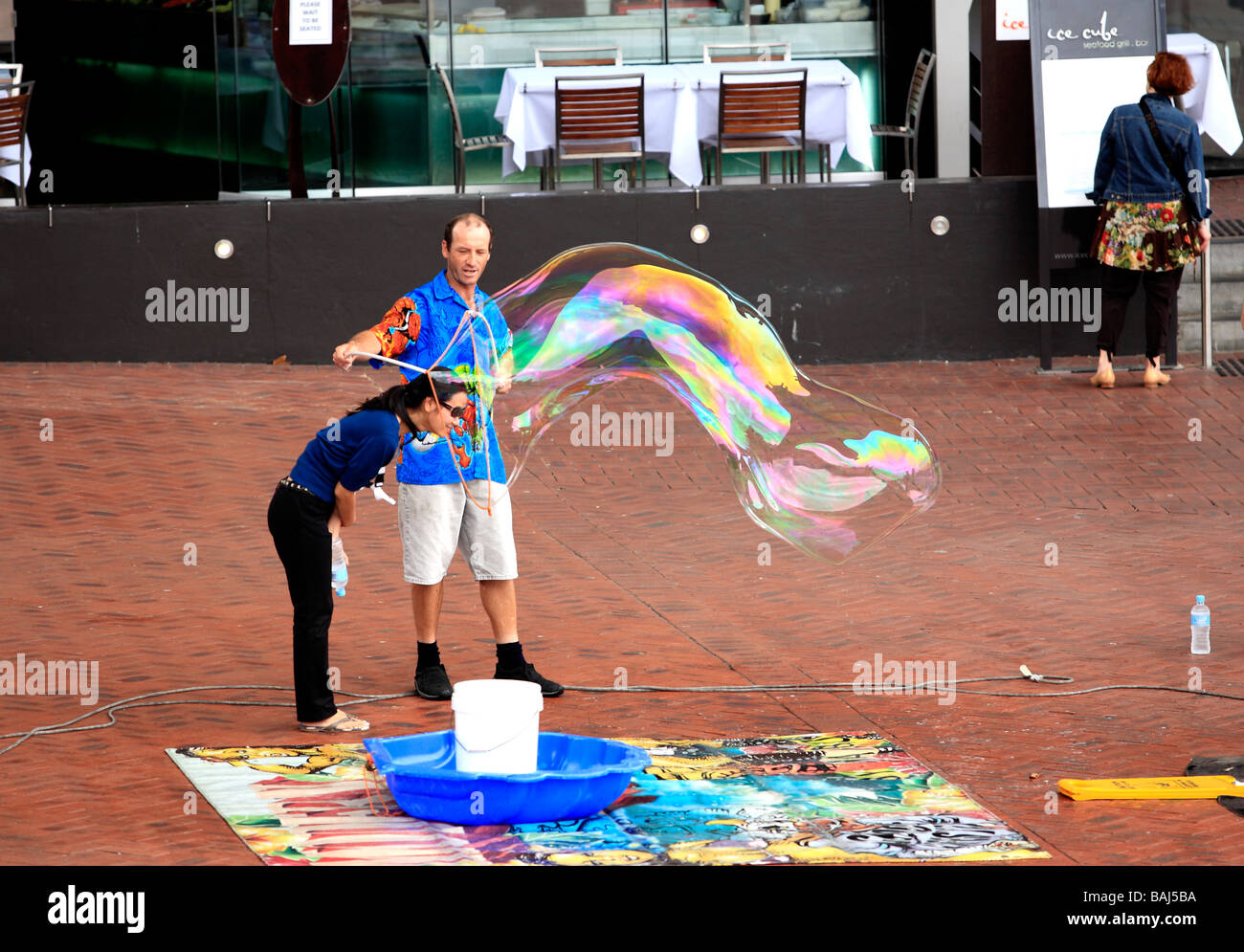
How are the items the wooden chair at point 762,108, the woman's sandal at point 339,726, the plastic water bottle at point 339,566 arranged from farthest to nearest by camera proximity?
the wooden chair at point 762,108
the plastic water bottle at point 339,566
the woman's sandal at point 339,726

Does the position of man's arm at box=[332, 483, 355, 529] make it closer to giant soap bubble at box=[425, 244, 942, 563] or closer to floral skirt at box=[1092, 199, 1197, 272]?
giant soap bubble at box=[425, 244, 942, 563]

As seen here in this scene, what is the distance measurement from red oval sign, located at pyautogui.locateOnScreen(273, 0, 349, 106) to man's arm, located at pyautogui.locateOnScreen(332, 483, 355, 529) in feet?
28.4

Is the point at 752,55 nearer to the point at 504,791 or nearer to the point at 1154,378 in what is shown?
the point at 1154,378

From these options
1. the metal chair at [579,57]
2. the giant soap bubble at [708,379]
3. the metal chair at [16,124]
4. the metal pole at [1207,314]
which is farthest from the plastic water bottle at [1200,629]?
the metal chair at [579,57]

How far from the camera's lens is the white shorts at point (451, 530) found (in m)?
6.71

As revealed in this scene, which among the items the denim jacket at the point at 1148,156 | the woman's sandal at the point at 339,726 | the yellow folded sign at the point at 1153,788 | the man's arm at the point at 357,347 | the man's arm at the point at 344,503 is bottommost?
the yellow folded sign at the point at 1153,788

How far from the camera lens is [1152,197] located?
492 inches

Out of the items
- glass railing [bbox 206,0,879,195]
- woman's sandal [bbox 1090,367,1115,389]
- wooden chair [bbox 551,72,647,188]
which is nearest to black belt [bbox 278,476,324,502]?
woman's sandal [bbox 1090,367,1115,389]

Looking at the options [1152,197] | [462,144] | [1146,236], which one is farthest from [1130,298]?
[462,144]

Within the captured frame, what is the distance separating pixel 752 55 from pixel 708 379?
11308 mm

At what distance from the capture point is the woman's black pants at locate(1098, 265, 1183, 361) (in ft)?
41.8

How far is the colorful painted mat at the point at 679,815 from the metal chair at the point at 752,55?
11.6m

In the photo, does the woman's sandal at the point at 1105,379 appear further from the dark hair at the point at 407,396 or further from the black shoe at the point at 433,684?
the dark hair at the point at 407,396
